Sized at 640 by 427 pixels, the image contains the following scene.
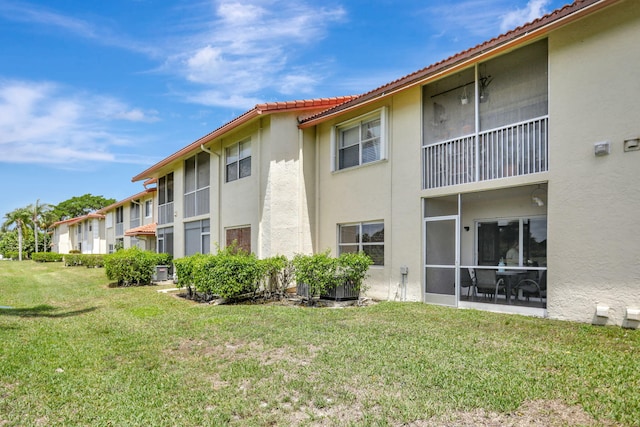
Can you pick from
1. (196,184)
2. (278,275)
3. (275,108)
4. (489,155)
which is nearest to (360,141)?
(275,108)

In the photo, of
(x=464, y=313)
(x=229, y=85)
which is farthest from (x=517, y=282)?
(x=229, y=85)

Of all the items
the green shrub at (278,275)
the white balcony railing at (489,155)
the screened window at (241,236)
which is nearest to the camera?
the white balcony railing at (489,155)

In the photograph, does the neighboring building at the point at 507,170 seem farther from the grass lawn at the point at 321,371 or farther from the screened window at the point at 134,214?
the screened window at the point at 134,214

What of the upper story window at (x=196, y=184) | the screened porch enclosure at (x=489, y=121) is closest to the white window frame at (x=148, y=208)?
the upper story window at (x=196, y=184)

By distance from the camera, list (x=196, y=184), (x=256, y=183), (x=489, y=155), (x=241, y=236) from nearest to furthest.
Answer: (x=489, y=155), (x=256, y=183), (x=241, y=236), (x=196, y=184)

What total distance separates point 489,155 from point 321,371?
23.0 ft

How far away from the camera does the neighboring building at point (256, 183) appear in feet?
45.9

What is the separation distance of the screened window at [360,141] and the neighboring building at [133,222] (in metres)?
17.2

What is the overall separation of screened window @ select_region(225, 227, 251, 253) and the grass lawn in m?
6.23

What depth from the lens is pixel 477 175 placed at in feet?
33.4

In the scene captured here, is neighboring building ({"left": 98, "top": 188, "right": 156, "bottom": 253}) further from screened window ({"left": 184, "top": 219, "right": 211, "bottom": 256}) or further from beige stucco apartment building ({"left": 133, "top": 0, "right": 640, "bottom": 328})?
beige stucco apartment building ({"left": 133, "top": 0, "right": 640, "bottom": 328})

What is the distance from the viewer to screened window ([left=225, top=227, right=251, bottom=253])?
607 inches

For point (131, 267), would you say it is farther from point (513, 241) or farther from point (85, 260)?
point (85, 260)

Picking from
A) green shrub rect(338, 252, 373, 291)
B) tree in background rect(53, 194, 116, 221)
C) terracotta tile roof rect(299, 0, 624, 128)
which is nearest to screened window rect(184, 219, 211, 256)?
green shrub rect(338, 252, 373, 291)
